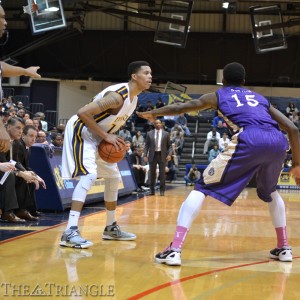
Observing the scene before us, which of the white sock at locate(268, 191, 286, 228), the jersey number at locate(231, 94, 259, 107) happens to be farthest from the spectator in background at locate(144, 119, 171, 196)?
the jersey number at locate(231, 94, 259, 107)

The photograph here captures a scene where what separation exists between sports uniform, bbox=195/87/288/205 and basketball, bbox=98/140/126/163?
3.90 feet

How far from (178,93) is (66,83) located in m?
6.22

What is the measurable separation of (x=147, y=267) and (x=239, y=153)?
121 centimetres

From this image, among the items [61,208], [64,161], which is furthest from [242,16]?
[64,161]

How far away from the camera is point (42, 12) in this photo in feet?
59.3

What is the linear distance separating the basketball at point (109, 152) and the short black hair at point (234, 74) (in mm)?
1361

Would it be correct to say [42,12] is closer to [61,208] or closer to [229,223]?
[61,208]

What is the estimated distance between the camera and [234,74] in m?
5.15

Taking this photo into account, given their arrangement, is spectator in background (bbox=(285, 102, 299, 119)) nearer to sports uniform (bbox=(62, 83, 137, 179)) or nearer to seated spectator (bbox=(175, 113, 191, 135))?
seated spectator (bbox=(175, 113, 191, 135))

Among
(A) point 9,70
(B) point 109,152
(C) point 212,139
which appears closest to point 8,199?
(B) point 109,152

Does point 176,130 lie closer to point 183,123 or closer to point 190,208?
point 183,123

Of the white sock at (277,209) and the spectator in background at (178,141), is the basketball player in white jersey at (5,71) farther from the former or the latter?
the spectator in background at (178,141)

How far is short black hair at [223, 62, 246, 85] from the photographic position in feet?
16.9

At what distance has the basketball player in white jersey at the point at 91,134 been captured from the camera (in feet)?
18.4
